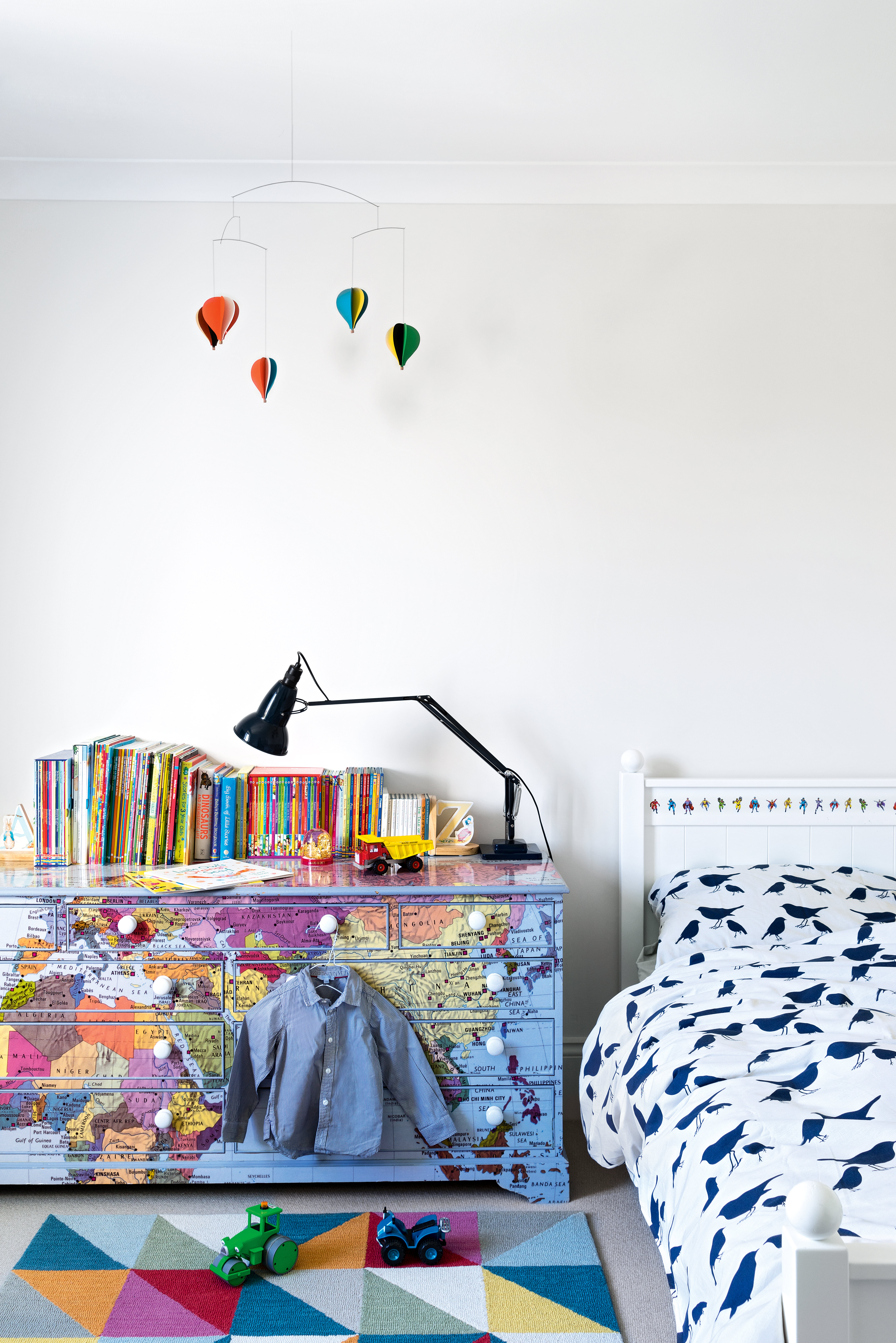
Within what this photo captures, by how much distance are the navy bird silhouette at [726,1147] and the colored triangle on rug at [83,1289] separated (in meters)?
1.18

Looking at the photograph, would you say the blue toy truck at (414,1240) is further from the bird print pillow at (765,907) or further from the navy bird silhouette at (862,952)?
the navy bird silhouette at (862,952)

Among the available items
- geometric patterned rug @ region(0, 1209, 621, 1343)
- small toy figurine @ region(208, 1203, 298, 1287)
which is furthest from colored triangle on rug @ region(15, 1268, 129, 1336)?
small toy figurine @ region(208, 1203, 298, 1287)

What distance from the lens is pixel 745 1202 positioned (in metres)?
1.28

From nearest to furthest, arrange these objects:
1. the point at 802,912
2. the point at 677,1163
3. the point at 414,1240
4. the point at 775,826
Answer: the point at 677,1163 → the point at 414,1240 → the point at 802,912 → the point at 775,826

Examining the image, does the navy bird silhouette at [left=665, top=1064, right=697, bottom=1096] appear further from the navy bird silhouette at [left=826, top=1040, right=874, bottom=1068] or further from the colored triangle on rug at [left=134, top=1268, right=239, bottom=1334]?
the colored triangle on rug at [left=134, top=1268, right=239, bottom=1334]

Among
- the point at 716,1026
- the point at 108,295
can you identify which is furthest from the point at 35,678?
the point at 716,1026

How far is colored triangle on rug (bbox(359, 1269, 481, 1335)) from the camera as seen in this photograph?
5.63 ft

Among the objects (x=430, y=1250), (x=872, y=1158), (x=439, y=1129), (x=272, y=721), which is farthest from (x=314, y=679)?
(x=872, y=1158)

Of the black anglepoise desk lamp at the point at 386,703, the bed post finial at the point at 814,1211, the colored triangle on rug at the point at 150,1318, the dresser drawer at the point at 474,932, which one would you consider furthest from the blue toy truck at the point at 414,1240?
the bed post finial at the point at 814,1211

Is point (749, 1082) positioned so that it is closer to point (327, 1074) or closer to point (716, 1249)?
point (716, 1249)

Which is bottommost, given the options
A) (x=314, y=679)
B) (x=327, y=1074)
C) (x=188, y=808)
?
(x=327, y=1074)

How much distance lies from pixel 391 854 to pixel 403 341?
4.37 feet

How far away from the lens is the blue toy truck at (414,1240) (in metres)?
1.89

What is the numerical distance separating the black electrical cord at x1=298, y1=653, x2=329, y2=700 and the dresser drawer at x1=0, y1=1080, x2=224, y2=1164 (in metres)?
1.04
